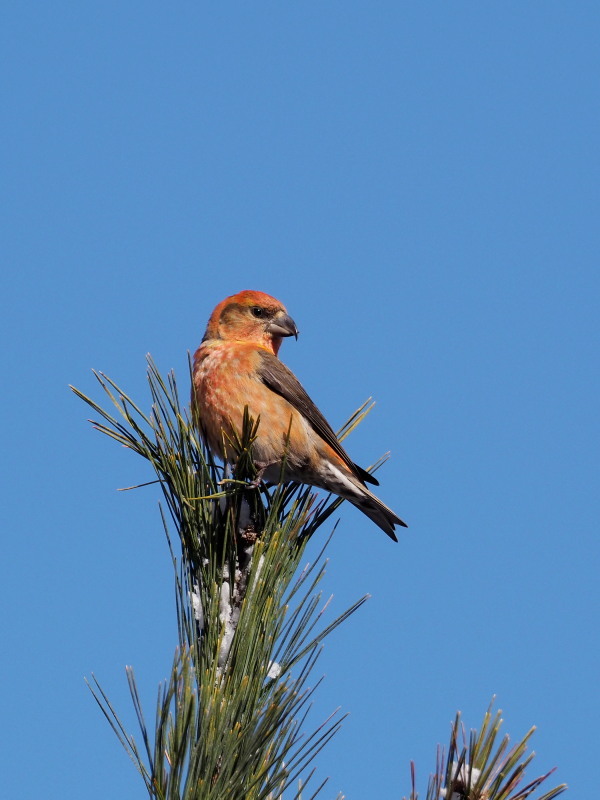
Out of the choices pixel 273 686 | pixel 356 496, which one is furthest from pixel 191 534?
pixel 356 496

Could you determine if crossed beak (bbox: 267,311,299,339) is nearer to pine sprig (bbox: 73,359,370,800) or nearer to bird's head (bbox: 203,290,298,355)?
bird's head (bbox: 203,290,298,355)

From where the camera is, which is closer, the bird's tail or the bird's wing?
the bird's tail

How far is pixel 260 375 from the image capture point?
17.9ft

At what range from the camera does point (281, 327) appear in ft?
20.3

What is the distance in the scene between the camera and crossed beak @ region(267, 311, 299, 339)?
6.17 metres

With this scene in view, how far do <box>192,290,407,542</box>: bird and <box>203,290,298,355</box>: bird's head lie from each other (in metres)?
0.26

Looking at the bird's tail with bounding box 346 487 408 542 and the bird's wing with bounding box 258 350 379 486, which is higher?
the bird's wing with bounding box 258 350 379 486

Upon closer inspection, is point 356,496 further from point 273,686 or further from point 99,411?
point 273,686

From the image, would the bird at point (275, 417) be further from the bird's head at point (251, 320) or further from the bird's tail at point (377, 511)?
the bird's head at point (251, 320)

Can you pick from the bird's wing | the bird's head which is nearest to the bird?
the bird's wing

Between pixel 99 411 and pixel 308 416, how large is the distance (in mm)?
2032

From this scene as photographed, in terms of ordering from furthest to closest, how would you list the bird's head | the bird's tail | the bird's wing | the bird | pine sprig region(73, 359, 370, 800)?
1. the bird's head
2. the bird's wing
3. the bird's tail
4. the bird
5. pine sprig region(73, 359, 370, 800)

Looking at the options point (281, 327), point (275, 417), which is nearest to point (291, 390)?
point (275, 417)

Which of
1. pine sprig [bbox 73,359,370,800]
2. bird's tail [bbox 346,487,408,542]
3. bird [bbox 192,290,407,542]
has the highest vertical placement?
bird [bbox 192,290,407,542]
